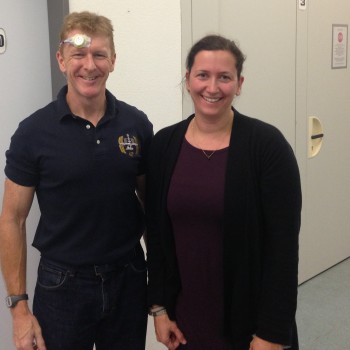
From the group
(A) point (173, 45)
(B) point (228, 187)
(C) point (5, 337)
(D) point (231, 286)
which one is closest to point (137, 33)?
(A) point (173, 45)

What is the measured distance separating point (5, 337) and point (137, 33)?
4.48 feet

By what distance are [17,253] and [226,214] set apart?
2.06 feet

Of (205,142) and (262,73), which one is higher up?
(262,73)

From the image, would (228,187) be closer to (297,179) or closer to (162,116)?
(297,179)

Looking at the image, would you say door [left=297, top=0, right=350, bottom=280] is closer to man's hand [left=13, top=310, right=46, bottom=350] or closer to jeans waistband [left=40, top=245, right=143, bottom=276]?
jeans waistband [left=40, top=245, right=143, bottom=276]

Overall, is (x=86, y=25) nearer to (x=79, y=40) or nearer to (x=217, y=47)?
(x=79, y=40)

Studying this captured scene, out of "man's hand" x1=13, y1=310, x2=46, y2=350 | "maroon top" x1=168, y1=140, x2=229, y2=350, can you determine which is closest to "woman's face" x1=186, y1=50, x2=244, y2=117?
"maroon top" x1=168, y1=140, x2=229, y2=350

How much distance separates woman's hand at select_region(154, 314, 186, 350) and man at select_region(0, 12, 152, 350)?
0.13m

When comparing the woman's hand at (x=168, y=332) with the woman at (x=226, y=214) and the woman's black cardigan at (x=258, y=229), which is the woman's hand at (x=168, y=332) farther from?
the woman's black cardigan at (x=258, y=229)

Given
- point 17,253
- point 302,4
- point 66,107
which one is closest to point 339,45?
point 302,4

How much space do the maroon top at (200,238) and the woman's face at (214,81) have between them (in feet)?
0.41

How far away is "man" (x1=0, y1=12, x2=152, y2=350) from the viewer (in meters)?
1.38

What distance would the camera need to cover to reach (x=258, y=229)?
134 centimetres

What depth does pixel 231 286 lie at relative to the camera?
1396 millimetres
